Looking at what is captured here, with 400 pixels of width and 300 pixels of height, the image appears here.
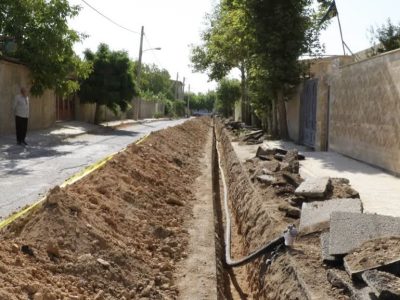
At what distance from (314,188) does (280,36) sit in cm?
1224

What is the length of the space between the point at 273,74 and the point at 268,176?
33.7ft

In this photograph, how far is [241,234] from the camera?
8.40 metres

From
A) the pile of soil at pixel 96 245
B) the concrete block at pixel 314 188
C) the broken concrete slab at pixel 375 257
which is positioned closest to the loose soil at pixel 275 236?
the concrete block at pixel 314 188

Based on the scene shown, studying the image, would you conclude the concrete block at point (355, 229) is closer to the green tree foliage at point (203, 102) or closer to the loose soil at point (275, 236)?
the loose soil at point (275, 236)

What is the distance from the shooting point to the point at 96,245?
4.98 m

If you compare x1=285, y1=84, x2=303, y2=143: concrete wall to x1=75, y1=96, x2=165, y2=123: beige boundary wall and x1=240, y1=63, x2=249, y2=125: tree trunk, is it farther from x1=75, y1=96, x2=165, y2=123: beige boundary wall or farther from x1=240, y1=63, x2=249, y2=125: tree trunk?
x1=75, y1=96, x2=165, y2=123: beige boundary wall

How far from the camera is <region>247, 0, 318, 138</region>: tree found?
1845cm

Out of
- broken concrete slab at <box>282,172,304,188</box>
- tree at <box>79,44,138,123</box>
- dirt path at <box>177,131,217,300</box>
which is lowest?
dirt path at <box>177,131,217,300</box>

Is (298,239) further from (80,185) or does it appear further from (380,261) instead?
(80,185)

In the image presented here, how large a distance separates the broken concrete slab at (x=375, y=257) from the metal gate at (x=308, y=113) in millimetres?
12864

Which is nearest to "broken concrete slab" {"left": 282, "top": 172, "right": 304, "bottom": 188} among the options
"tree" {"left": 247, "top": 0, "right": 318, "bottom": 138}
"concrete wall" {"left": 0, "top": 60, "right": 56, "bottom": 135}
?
"tree" {"left": 247, "top": 0, "right": 318, "bottom": 138}

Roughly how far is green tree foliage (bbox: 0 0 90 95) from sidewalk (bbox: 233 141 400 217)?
329 inches

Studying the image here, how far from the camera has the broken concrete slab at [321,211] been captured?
5695 mm

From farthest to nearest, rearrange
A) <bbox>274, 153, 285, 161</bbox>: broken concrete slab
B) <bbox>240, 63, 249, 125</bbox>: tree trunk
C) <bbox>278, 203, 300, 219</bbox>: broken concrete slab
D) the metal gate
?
<bbox>240, 63, 249, 125</bbox>: tree trunk
the metal gate
<bbox>274, 153, 285, 161</bbox>: broken concrete slab
<bbox>278, 203, 300, 219</bbox>: broken concrete slab
